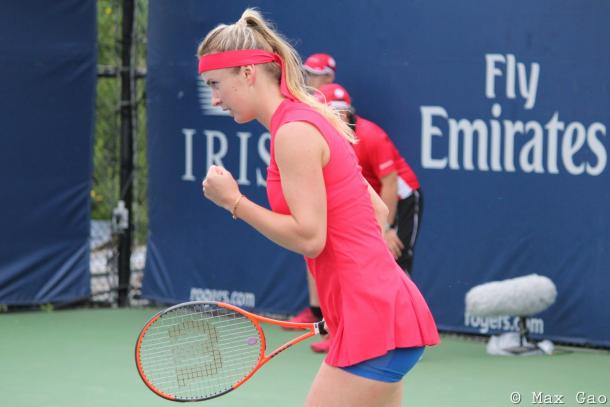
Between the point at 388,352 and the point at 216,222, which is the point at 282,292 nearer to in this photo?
the point at 216,222

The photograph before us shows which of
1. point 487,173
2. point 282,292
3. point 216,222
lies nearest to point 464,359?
point 487,173

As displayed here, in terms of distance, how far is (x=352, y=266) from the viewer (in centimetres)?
296

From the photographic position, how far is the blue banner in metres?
8.02

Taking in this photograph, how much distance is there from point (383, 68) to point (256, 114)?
4.42 meters

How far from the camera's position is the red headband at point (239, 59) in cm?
302

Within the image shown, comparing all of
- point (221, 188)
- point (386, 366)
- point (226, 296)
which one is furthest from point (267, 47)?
point (226, 296)

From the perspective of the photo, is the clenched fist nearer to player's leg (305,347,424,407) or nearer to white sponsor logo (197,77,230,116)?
player's leg (305,347,424,407)

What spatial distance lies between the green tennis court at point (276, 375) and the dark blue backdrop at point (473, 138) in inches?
16.9

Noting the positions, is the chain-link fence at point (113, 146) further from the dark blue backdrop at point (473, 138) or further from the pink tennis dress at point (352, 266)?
the pink tennis dress at point (352, 266)

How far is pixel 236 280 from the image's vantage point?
26.7ft

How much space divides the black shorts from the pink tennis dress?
3802 millimetres

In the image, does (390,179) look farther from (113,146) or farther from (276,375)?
(113,146)

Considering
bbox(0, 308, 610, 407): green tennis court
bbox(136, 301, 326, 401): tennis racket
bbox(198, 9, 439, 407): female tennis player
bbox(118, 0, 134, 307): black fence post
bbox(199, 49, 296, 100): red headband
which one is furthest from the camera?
bbox(118, 0, 134, 307): black fence post

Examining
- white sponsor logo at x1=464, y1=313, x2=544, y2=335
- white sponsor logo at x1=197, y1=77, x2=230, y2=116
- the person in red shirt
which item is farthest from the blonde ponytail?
white sponsor logo at x1=197, y1=77, x2=230, y2=116
